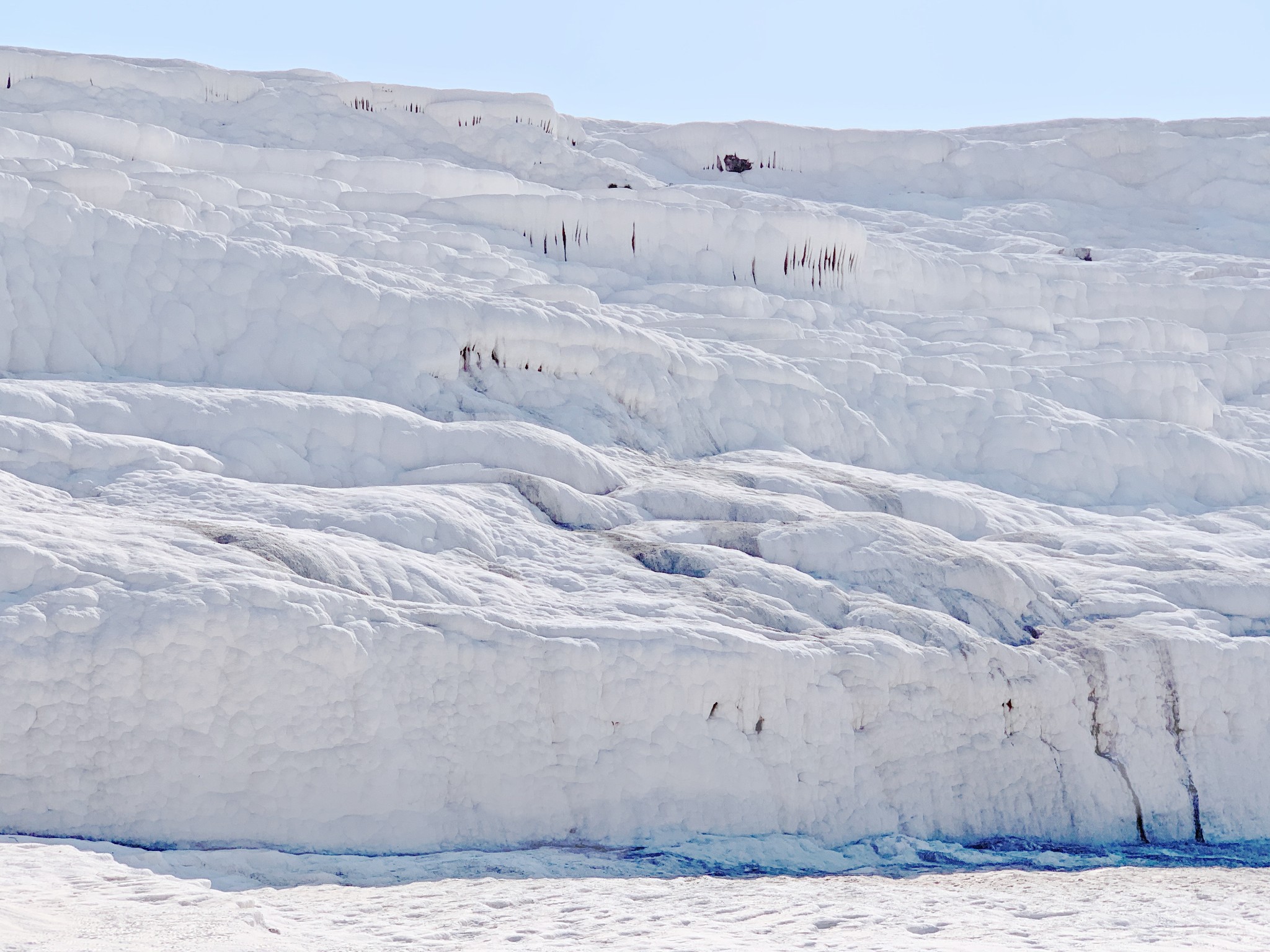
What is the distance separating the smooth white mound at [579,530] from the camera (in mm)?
5754

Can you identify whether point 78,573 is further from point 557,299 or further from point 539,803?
point 557,299

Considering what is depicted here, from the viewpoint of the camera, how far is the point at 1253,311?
15.6 meters

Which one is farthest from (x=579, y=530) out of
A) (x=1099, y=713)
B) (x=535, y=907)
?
(x=1099, y=713)

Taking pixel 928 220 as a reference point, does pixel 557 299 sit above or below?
below

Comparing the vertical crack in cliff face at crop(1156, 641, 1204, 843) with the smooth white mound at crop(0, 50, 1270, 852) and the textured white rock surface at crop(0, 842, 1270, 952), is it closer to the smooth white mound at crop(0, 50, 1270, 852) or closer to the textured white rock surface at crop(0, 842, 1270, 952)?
the smooth white mound at crop(0, 50, 1270, 852)

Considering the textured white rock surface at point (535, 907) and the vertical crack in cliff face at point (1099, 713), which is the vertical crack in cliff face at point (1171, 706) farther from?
the textured white rock surface at point (535, 907)

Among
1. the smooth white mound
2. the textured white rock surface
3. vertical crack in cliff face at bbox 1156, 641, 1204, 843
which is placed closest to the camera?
the textured white rock surface

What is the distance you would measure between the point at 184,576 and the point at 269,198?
25.1 feet

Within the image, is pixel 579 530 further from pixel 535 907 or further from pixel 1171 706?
pixel 1171 706

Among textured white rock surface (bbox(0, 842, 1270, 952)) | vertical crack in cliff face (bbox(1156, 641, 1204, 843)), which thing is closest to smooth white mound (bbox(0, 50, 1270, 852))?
vertical crack in cliff face (bbox(1156, 641, 1204, 843))

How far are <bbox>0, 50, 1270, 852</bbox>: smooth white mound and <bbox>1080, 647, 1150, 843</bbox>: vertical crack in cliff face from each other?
28mm

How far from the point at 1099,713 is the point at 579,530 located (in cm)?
341

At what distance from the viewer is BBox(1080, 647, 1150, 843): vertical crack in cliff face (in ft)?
25.0

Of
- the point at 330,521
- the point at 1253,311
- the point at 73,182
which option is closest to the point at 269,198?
the point at 73,182
